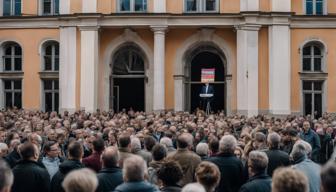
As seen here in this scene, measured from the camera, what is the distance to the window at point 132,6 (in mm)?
39125

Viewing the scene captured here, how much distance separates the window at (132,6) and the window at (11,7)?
7.40 m

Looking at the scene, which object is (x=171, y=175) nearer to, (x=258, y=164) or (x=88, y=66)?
(x=258, y=164)

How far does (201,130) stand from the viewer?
17828 mm

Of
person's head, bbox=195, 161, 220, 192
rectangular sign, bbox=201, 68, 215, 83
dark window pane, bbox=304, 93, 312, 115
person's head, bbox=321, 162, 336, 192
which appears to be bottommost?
person's head, bbox=195, 161, 220, 192

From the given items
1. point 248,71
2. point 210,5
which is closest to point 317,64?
point 248,71

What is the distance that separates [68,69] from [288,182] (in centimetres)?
3300

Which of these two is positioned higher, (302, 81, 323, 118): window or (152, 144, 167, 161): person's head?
(302, 81, 323, 118): window

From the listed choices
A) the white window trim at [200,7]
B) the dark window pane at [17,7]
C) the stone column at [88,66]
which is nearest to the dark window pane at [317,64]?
the white window trim at [200,7]

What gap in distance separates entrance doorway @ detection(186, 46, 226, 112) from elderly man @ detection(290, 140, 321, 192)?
28511 millimetres

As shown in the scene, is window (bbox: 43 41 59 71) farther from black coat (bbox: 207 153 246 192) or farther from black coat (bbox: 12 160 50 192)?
black coat (bbox: 12 160 50 192)

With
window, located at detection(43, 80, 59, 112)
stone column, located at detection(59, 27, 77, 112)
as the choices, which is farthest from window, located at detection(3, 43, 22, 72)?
stone column, located at detection(59, 27, 77, 112)

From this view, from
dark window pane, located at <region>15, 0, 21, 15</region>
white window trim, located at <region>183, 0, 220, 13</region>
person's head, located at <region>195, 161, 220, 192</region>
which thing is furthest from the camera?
dark window pane, located at <region>15, 0, 21, 15</region>

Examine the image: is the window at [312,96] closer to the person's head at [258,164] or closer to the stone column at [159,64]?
the stone column at [159,64]

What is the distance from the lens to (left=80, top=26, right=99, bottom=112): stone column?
3766 cm
